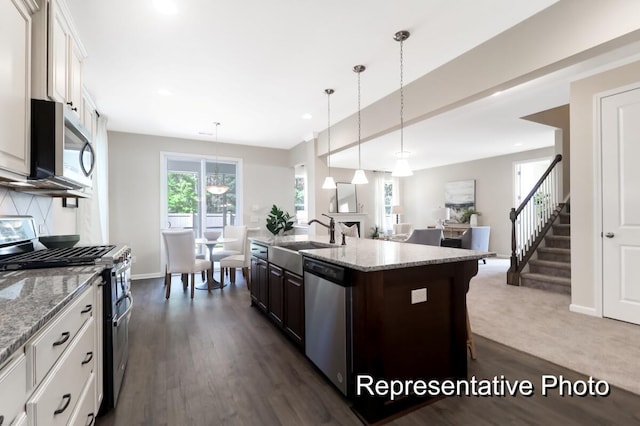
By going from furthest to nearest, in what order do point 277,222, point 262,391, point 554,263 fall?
point 277,222
point 554,263
point 262,391

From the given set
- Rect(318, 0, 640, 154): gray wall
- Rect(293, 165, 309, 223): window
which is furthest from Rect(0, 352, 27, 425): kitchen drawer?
Rect(293, 165, 309, 223): window

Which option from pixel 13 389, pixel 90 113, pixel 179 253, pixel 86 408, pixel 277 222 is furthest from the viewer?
pixel 277 222

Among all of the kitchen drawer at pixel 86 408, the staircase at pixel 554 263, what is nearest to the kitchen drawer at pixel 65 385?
the kitchen drawer at pixel 86 408

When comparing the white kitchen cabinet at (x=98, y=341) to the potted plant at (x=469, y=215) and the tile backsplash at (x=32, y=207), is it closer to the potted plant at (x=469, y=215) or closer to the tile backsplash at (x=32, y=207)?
the tile backsplash at (x=32, y=207)

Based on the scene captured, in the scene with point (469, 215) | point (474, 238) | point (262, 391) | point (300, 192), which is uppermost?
point (300, 192)

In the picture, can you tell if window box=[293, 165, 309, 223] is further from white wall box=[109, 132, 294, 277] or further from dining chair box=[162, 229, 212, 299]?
dining chair box=[162, 229, 212, 299]

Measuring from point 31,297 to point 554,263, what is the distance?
19.3 feet

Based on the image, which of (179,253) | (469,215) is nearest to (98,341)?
(179,253)

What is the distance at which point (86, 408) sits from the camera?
55.4 inches

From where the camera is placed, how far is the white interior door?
2.91 metres

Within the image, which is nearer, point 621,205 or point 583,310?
point 621,205

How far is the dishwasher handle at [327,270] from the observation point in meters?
1.83

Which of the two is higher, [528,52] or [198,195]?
[528,52]

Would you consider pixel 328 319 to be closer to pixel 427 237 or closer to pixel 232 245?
pixel 427 237
